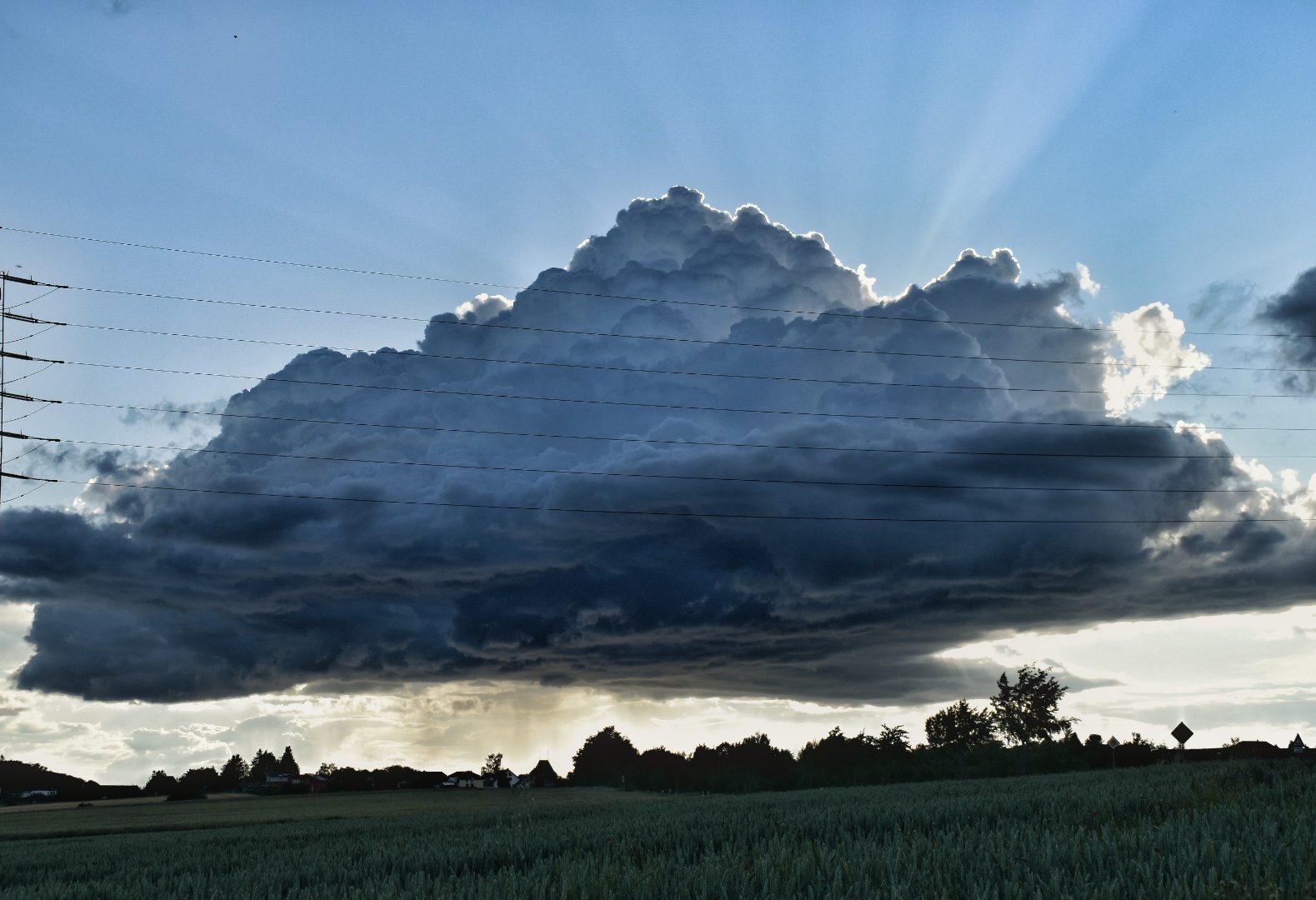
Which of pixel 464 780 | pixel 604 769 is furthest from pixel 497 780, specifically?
pixel 604 769

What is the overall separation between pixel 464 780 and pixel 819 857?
190170mm

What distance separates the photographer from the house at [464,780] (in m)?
179

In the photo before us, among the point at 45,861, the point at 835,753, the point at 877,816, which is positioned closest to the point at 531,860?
the point at 877,816

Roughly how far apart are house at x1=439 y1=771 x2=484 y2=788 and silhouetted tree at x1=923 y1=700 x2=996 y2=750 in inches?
3312

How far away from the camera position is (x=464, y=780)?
188 metres

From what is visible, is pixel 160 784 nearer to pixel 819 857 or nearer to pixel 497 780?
pixel 497 780

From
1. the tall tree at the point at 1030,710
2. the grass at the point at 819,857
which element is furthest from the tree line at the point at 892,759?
the grass at the point at 819,857

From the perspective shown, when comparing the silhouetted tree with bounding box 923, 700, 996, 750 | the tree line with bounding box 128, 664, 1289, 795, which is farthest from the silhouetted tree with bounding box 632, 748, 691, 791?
the silhouetted tree with bounding box 923, 700, 996, 750

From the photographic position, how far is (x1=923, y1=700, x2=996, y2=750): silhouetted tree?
463ft

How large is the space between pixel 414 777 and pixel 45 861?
142370mm

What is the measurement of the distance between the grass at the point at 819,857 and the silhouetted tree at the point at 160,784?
14191cm

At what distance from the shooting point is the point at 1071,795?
25.2 metres

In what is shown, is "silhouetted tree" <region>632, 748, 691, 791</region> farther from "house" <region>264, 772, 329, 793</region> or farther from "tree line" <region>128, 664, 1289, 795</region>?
"house" <region>264, 772, 329, 793</region>

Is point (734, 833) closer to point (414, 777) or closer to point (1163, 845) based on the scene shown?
point (1163, 845)
